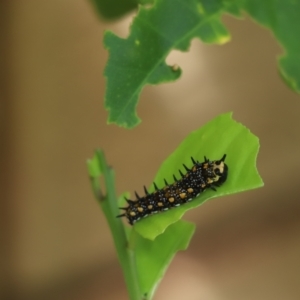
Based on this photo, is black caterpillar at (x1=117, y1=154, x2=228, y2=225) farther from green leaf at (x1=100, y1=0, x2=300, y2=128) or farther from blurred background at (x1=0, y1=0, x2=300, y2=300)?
blurred background at (x1=0, y1=0, x2=300, y2=300)

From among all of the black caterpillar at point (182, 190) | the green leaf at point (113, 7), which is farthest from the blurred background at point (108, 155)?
the black caterpillar at point (182, 190)

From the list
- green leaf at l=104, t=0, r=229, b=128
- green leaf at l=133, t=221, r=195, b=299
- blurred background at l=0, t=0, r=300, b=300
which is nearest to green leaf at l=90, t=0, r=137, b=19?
green leaf at l=104, t=0, r=229, b=128

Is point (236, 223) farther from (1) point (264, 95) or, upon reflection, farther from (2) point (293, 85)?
(2) point (293, 85)

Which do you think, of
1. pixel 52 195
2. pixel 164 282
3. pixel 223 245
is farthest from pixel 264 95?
pixel 52 195

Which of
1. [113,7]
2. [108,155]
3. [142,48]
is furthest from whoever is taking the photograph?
[108,155]

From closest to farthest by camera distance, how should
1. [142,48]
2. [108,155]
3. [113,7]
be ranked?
[142,48] < [113,7] < [108,155]

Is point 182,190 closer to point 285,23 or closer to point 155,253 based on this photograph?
point 155,253

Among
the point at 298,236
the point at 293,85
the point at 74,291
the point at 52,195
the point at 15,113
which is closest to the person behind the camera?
the point at 293,85

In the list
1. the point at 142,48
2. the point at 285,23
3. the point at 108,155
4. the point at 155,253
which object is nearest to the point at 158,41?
the point at 142,48
